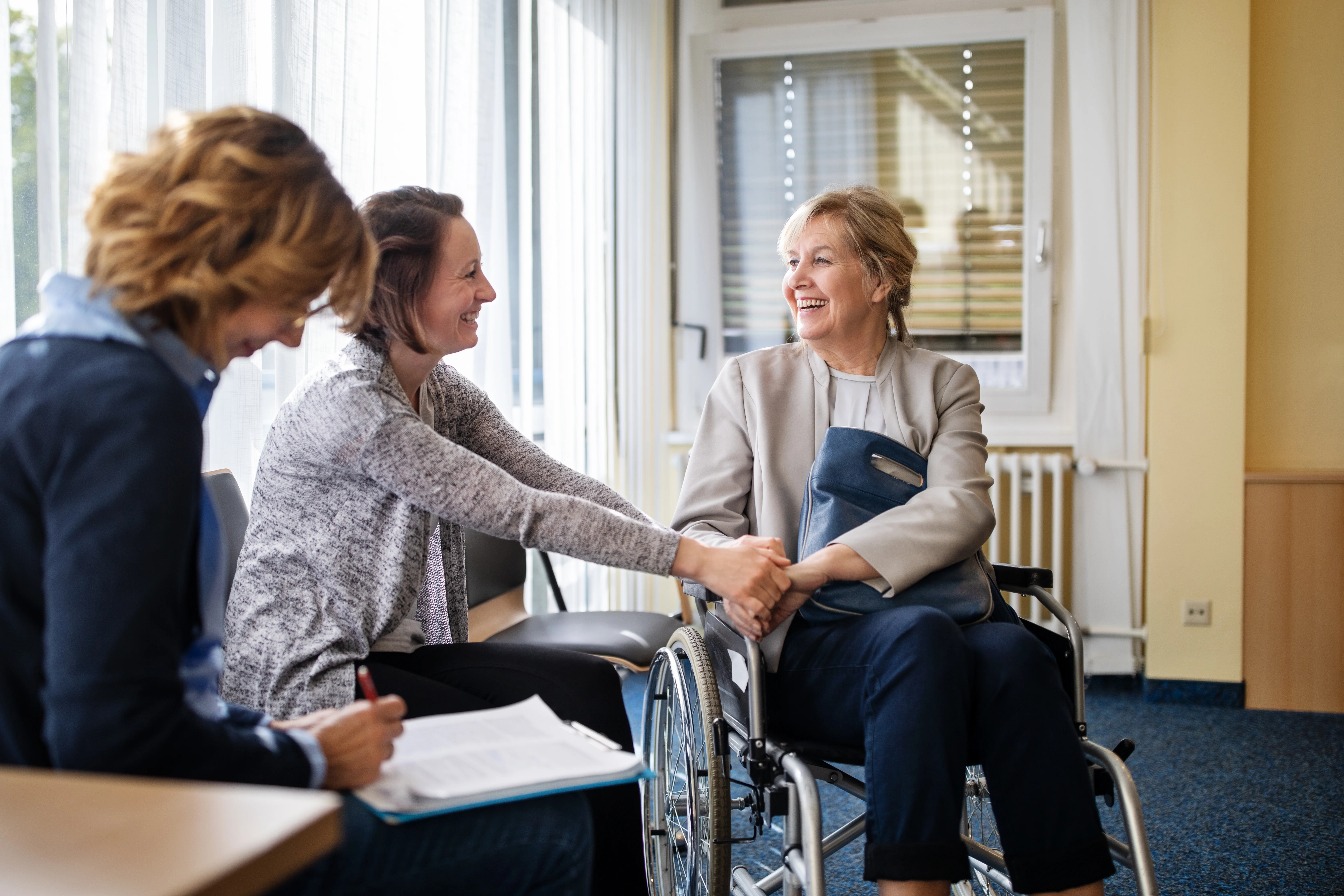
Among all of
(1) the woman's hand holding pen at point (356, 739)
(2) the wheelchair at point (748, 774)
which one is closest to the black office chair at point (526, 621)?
(2) the wheelchair at point (748, 774)

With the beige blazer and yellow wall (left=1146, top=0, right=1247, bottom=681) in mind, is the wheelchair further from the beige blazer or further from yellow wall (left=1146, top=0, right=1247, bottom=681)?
yellow wall (left=1146, top=0, right=1247, bottom=681)

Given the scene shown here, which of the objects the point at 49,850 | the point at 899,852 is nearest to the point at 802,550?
the point at 899,852

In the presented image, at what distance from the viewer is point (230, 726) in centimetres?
95

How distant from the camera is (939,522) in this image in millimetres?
1630

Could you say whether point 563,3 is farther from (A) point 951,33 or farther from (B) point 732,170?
(A) point 951,33

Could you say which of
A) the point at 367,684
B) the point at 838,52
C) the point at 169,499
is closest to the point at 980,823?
the point at 367,684

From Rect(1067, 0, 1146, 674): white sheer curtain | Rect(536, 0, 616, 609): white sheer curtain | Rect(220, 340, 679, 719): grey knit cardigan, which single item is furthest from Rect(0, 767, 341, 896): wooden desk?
Rect(1067, 0, 1146, 674): white sheer curtain

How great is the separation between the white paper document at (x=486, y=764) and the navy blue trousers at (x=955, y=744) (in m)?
0.46

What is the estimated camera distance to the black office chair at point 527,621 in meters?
2.30

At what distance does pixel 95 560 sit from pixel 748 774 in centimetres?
114

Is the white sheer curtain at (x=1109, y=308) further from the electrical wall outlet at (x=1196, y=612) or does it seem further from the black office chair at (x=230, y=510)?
the black office chair at (x=230, y=510)

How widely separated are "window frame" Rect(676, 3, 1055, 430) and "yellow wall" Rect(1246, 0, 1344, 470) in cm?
63

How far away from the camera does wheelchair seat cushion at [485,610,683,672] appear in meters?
2.28

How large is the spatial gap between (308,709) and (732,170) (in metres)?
2.98
